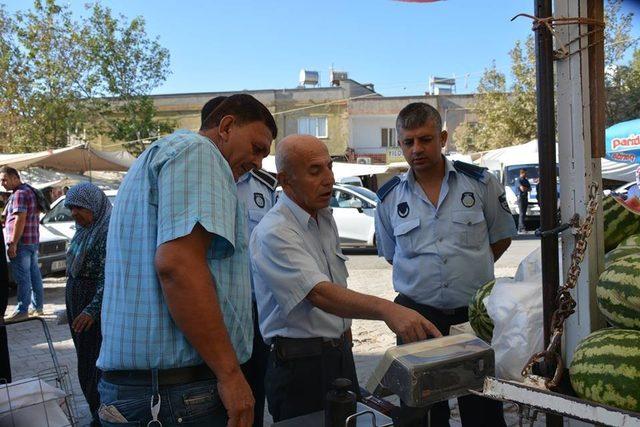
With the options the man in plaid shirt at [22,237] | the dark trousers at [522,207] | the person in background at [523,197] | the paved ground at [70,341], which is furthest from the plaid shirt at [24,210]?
the dark trousers at [522,207]

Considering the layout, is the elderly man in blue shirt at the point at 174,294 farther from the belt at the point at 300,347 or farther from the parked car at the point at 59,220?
the parked car at the point at 59,220

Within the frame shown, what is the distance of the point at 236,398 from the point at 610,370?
3.53 feet

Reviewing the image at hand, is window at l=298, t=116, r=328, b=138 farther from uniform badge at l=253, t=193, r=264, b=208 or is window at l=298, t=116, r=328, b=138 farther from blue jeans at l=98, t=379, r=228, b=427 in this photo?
blue jeans at l=98, t=379, r=228, b=427

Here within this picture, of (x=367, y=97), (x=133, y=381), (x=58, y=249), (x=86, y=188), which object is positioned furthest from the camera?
(x=367, y=97)

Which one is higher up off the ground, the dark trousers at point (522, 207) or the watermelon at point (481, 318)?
the watermelon at point (481, 318)

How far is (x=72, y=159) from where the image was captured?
1688 cm

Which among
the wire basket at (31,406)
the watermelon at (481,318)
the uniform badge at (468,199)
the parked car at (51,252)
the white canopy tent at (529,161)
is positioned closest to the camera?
the watermelon at (481,318)

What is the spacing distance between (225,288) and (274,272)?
1.82 feet

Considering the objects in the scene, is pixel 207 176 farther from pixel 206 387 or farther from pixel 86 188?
pixel 86 188

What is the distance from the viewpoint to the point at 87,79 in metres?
25.7

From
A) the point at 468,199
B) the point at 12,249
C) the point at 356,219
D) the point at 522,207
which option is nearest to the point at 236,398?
the point at 468,199

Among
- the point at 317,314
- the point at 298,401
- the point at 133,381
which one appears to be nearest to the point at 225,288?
the point at 133,381

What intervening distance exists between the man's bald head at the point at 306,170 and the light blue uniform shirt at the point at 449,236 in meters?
0.76

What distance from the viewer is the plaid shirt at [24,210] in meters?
7.94
